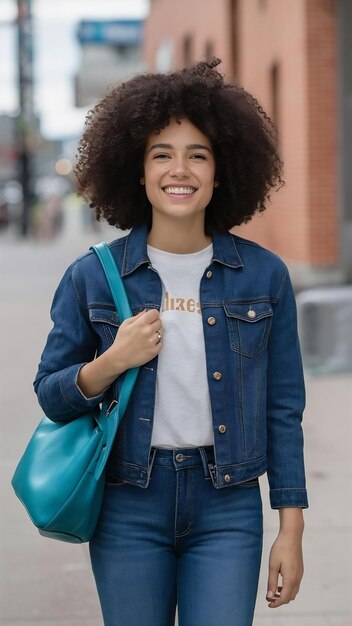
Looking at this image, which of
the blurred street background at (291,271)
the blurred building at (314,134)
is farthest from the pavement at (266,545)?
the blurred building at (314,134)

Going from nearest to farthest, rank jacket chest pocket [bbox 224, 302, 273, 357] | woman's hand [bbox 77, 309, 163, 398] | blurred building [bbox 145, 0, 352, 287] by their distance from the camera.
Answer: woman's hand [bbox 77, 309, 163, 398] < jacket chest pocket [bbox 224, 302, 273, 357] < blurred building [bbox 145, 0, 352, 287]

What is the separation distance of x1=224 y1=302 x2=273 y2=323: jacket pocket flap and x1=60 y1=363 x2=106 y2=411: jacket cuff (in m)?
0.36

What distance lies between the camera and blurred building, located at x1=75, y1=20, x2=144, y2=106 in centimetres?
1764

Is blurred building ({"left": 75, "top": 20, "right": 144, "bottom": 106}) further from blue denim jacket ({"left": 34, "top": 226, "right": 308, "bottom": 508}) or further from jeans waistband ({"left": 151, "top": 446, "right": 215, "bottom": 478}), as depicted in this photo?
jeans waistband ({"left": 151, "top": 446, "right": 215, "bottom": 478})

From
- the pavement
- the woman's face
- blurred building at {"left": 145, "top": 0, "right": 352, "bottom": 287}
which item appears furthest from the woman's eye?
blurred building at {"left": 145, "top": 0, "right": 352, "bottom": 287}

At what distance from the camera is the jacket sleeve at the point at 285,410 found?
292cm

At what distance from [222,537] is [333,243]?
12165 mm

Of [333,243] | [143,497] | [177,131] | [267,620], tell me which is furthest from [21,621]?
[333,243]

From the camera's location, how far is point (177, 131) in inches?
113

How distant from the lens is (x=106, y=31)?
27.1 m

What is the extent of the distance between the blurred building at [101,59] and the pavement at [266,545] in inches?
83.9

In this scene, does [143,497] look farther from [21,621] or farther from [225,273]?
[21,621]

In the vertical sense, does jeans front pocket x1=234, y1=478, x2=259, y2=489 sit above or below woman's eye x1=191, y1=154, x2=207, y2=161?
below

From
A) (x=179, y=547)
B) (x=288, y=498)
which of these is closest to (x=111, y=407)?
(x=179, y=547)
